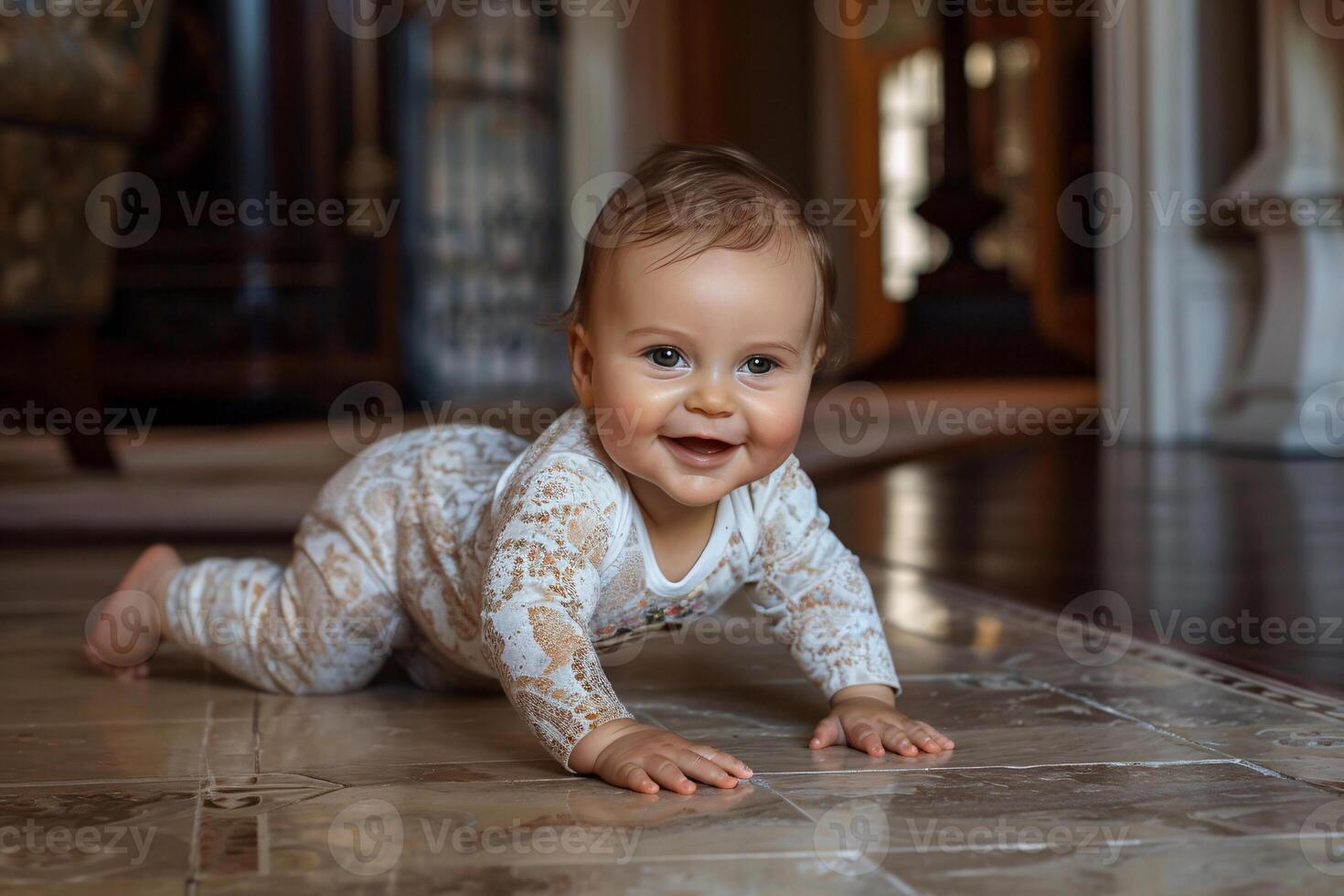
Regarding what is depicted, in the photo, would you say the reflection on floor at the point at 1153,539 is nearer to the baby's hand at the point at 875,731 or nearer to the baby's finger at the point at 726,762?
the baby's hand at the point at 875,731

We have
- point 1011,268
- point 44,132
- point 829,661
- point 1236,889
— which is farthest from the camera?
point 1011,268

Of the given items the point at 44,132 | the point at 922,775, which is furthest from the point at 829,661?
the point at 44,132

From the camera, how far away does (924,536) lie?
260 cm

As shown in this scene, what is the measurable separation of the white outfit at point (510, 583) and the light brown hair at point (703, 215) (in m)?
0.16

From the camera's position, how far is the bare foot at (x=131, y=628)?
157cm

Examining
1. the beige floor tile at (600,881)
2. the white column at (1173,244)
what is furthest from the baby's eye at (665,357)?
the white column at (1173,244)

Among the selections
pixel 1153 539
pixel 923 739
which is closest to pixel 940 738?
pixel 923 739

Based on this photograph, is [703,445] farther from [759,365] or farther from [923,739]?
[923,739]

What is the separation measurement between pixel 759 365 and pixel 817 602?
0.26 meters

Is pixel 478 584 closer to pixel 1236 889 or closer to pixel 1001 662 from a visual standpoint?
pixel 1001 662

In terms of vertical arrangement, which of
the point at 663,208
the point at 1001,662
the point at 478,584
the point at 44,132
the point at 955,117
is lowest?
the point at 1001,662

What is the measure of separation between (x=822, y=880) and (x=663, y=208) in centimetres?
53

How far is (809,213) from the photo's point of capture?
147 centimetres

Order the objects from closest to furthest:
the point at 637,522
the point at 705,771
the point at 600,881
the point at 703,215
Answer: the point at 600,881, the point at 705,771, the point at 703,215, the point at 637,522
